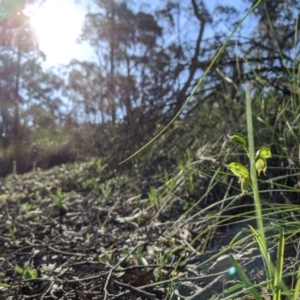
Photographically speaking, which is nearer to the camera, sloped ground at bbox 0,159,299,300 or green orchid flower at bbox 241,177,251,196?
→ green orchid flower at bbox 241,177,251,196

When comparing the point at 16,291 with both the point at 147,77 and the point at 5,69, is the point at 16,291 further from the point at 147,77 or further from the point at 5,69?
the point at 5,69

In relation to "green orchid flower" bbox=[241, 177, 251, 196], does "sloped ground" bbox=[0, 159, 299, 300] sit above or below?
below

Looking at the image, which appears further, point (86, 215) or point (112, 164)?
point (112, 164)

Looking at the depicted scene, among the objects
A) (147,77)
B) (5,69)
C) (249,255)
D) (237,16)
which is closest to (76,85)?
(5,69)

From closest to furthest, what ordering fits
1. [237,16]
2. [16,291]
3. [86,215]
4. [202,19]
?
[16,291] → [86,215] → [202,19] → [237,16]

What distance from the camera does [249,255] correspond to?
151 cm

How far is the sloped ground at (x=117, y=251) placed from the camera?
140 centimetres

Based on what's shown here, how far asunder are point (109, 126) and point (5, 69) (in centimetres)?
1259

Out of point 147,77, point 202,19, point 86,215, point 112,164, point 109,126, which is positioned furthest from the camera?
point 202,19

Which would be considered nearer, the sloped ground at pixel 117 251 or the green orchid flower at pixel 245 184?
the green orchid flower at pixel 245 184

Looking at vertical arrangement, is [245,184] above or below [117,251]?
above

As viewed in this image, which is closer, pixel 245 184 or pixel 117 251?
pixel 245 184

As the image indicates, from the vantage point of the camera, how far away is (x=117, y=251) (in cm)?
185

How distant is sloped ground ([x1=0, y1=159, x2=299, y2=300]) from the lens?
4.59ft
